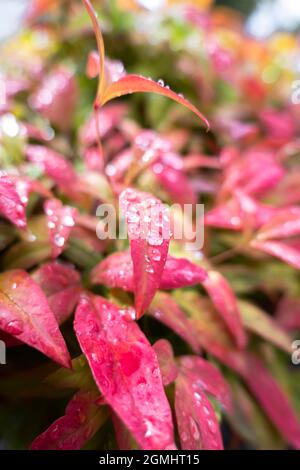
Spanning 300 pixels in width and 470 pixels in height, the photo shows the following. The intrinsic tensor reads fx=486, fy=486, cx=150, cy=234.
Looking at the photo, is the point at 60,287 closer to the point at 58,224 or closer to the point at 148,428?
the point at 58,224

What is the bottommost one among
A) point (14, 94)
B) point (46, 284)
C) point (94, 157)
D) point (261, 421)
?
point (261, 421)

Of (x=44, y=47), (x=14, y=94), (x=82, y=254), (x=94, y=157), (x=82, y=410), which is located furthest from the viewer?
(x=44, y=47)

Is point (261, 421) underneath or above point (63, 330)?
underneath

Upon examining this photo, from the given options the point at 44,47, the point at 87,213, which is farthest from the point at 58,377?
the point at 44,47

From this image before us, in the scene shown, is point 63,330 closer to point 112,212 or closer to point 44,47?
point 112,212

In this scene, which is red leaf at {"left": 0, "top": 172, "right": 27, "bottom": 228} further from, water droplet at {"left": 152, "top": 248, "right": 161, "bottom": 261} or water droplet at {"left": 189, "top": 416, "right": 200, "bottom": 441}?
water droplet at {"left": 189, "top": 416, "right": 200, "bottom": 441}

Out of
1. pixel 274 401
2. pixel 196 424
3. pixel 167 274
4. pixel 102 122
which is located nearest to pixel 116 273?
pixel 167 274

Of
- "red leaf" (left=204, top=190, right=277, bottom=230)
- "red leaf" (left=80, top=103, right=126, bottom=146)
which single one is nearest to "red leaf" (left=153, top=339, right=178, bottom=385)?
"red leaf" (left=204, top=190, right=277, bottom=230)
